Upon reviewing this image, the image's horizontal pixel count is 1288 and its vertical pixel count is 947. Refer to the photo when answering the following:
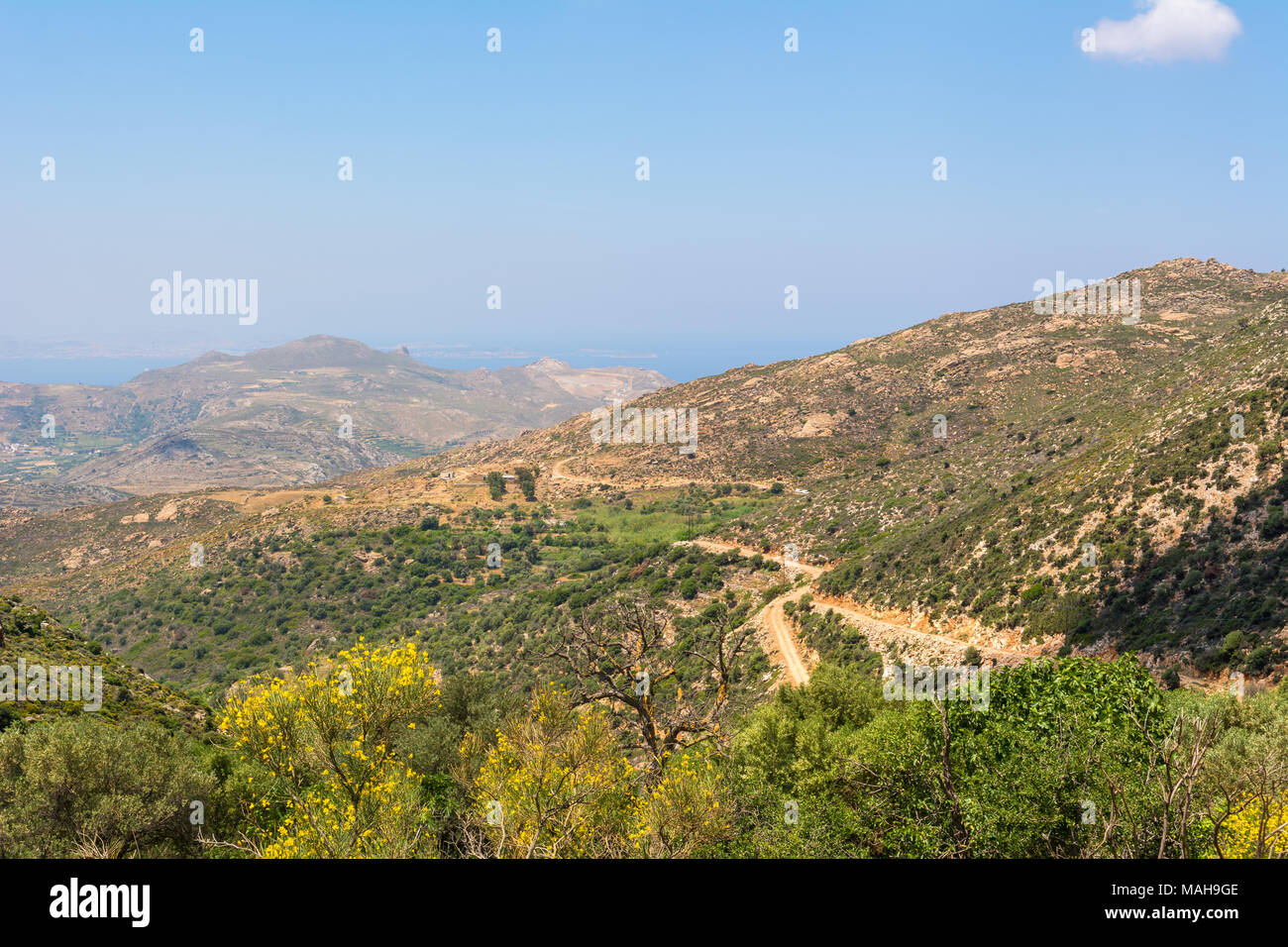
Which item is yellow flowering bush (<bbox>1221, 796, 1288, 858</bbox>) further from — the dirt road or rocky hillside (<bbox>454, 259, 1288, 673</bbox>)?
the dirt road

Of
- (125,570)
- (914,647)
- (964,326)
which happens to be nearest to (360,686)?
(914,647)

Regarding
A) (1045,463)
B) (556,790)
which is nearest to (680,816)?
(556,790)

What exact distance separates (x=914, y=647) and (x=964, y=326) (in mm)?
81621

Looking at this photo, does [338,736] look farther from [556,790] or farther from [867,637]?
[867,637]

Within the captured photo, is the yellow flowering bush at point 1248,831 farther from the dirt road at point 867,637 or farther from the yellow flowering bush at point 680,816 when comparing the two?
the dirt road at point 867,637

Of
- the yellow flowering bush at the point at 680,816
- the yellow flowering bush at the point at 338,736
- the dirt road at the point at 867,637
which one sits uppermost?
the yellow flowering bush at the point at 338,736

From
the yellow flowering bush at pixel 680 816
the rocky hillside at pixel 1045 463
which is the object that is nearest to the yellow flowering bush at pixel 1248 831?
the yellow flowering bush at pixel 680 816

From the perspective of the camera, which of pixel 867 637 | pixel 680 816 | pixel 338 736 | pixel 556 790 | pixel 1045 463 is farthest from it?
pixel 1045 463

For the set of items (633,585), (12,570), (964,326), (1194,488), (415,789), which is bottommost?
(12,570)

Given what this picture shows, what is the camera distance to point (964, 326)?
4011 inches

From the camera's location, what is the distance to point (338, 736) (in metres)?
16.9

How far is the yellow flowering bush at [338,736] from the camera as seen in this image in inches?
616

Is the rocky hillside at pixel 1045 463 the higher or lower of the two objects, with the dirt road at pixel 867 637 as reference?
higher
